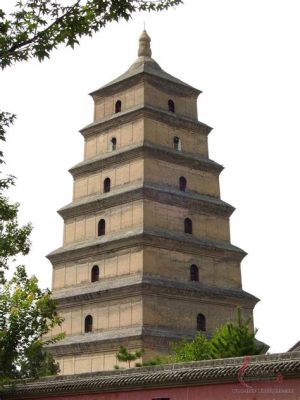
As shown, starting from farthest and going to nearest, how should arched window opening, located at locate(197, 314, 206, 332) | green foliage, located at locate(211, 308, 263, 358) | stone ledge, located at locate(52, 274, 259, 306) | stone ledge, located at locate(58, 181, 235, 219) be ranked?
1. stone ledge, located at locate(58, 181, 235, 219)
2. arched window opening, located at locate(197, 314, 206, 332)
3. stone ledge, located at locate(52, 274, 259, 306)
4. green foliage, located at locate(211, 308, 263, 358)

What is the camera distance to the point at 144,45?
118 ft

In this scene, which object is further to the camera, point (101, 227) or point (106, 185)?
point (106, 185)

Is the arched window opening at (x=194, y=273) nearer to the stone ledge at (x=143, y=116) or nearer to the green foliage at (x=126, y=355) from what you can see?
the green foliage at (x=126, y=355)

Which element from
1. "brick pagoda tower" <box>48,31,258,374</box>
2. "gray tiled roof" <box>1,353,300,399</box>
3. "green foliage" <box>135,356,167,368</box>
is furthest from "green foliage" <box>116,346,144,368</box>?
"gray tiled roof" <box>1,353,300,399</box>

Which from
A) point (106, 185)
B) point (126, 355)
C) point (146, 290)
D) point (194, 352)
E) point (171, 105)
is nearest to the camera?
point (194, 352)

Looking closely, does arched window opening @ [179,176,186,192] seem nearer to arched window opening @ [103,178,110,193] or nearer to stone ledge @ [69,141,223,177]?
stone ledge @ [69,141,223,177]

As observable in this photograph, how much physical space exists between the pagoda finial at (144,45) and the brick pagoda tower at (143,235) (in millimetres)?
1692

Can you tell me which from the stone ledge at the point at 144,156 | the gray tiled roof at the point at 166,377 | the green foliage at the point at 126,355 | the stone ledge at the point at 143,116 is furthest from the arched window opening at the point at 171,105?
the gray tiled roof at the point at 166,377

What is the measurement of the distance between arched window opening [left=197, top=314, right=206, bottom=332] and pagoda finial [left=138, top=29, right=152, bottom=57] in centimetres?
1431

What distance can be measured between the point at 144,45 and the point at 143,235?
40.6ft

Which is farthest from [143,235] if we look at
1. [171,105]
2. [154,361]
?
[171,105]

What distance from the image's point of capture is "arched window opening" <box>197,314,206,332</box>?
29.1 metres

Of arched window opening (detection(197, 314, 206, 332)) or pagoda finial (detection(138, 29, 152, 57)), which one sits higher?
pagoda finial (detection(138, 29, 152, 57))

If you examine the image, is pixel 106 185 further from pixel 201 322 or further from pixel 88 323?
pixel 201 322
